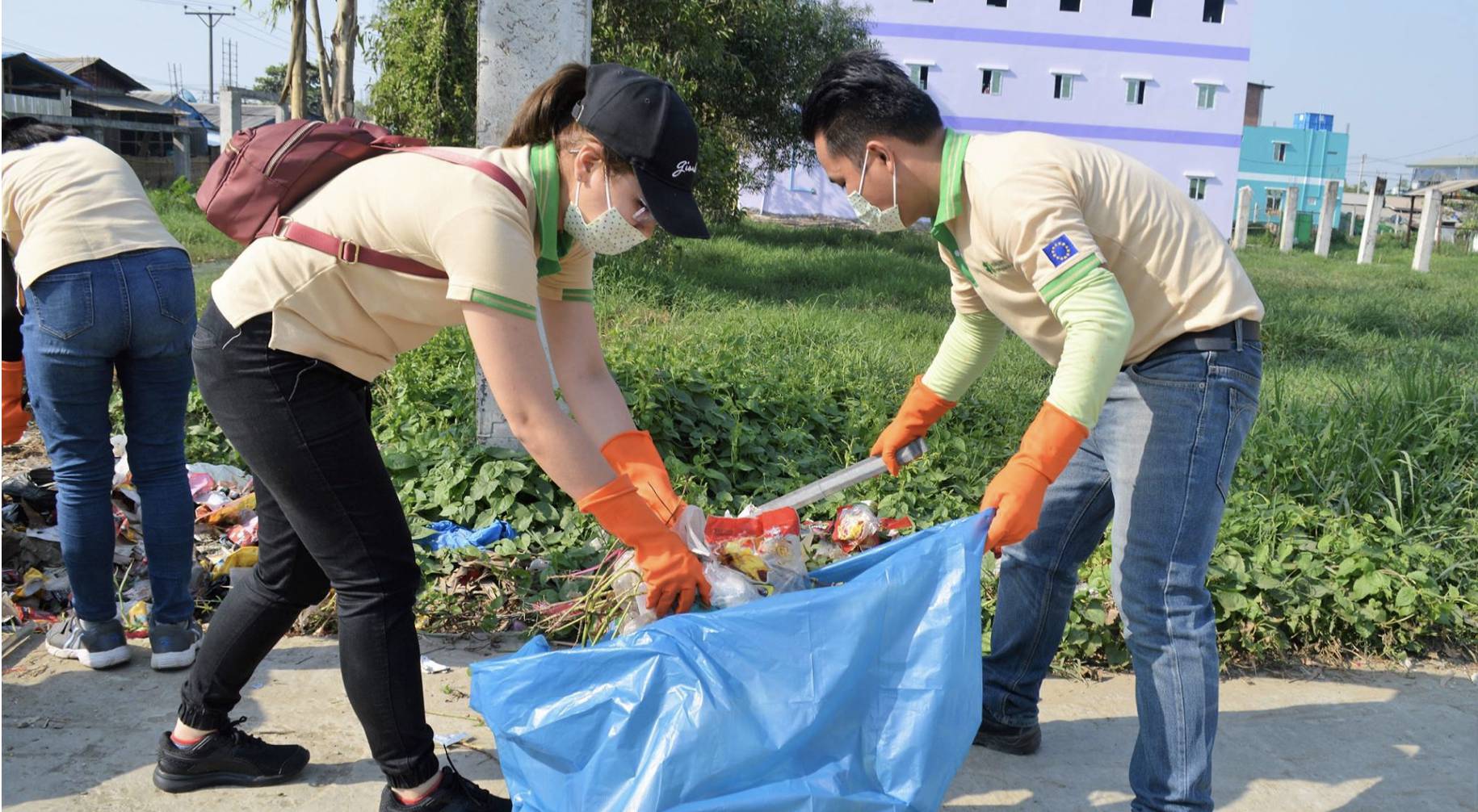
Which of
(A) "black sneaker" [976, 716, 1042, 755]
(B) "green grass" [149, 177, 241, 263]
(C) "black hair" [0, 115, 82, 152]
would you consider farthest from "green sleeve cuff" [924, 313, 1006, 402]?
(B) "green grass" [149, 177, 241, 263]

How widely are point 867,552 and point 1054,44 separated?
110 ft

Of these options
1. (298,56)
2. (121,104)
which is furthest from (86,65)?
(298,56)

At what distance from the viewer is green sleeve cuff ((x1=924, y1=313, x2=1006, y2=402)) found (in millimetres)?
2719

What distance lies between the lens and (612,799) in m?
1.99

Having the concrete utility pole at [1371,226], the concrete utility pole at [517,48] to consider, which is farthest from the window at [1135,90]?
the concrete utility pole at [517,48]

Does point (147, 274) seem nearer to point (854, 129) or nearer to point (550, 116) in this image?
point (550, 116)

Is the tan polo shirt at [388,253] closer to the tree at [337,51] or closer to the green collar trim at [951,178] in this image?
the green collar trim at [951,178]

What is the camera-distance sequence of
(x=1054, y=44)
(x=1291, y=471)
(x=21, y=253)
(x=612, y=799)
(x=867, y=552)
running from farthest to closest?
(x=1054, y=44), (x=1291, y=471), (x=21, y=253), (x=867, y=552), (x=612, y=799)

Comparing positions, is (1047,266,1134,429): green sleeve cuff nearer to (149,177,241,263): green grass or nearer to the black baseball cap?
the black baseball cap

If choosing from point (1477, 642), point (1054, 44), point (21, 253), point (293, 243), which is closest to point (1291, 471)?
point (1477, 642)

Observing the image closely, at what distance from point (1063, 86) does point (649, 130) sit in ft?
111

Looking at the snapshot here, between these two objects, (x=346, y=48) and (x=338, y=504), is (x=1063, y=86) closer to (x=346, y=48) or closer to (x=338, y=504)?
(x=346, y=48)

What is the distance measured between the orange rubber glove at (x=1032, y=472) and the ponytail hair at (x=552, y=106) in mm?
1029

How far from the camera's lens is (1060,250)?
205 cm
